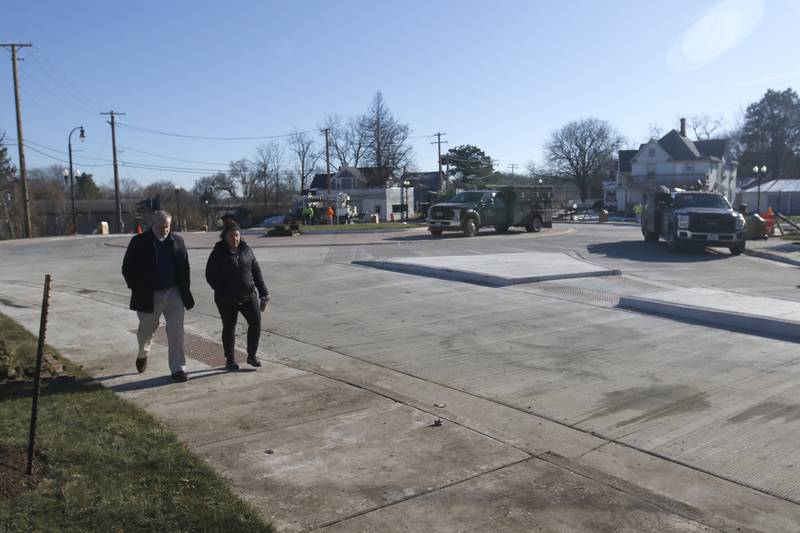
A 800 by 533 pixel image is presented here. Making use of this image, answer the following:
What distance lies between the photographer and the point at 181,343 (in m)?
7.09

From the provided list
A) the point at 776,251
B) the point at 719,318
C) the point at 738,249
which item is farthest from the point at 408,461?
the point at 776,251

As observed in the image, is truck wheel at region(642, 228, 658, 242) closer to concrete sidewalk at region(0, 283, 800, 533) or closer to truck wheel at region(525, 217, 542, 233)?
truck wheel at region(525, 217, 542, 233)

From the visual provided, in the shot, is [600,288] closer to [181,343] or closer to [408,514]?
[181,343]

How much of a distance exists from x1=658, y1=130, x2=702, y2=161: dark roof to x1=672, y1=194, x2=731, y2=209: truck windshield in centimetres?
6008

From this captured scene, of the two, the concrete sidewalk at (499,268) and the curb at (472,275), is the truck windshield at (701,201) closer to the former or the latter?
the concrete sidewalk at (499,268)

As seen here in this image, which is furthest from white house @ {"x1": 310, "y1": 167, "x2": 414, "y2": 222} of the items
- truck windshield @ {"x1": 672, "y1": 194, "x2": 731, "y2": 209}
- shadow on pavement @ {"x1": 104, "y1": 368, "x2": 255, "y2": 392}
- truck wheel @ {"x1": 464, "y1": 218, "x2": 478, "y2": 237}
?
shadow on pavement @ {"x1": 104, "y1": 368, "x2": 255, "y2": 392}

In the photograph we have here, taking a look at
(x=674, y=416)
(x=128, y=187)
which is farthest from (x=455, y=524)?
(x=128, y=187)

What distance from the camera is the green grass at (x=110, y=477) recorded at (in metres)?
3.88

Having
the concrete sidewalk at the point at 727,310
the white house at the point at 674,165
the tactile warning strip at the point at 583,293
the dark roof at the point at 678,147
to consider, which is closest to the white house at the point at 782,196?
the white house at the point at 674,165

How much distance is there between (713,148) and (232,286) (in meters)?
82.8

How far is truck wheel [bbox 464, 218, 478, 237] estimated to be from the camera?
29391mm

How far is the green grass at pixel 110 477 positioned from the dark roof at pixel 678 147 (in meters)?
80.6

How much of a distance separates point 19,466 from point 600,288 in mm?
10719

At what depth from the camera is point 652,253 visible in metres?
21.6
